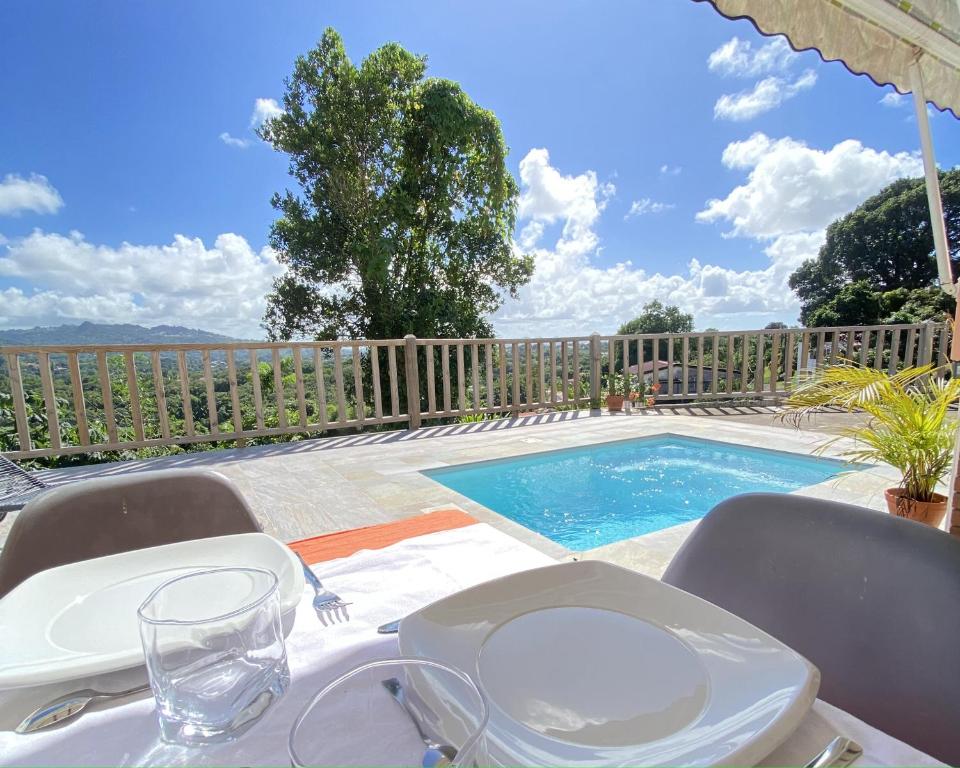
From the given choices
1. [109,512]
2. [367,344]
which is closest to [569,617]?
[109,512]

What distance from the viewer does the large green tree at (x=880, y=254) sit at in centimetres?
1848

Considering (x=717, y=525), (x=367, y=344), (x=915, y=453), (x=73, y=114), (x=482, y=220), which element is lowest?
(x=915, y=453)

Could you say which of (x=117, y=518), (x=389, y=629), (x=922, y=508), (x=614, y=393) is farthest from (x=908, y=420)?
(x=614, y=393)

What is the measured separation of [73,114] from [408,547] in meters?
12.0

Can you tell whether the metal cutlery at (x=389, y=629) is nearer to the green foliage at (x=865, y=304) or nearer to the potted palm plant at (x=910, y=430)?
the potted palm plant at (x=910, y=430)

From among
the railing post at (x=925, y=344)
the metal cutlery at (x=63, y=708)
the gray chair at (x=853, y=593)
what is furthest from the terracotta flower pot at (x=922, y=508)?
the railing post at (x=925, y=344)

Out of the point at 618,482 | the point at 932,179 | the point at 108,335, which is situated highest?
the point at 932,179

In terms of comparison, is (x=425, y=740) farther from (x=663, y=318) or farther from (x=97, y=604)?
(x=663, y=318)

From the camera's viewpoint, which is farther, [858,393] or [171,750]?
[858,393]

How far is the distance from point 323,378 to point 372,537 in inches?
148

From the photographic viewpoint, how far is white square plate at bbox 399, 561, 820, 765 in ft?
1.24

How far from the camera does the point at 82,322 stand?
410 centimetres

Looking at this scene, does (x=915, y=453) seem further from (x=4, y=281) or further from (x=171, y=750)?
(x=4, y=281)

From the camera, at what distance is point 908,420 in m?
1.89
